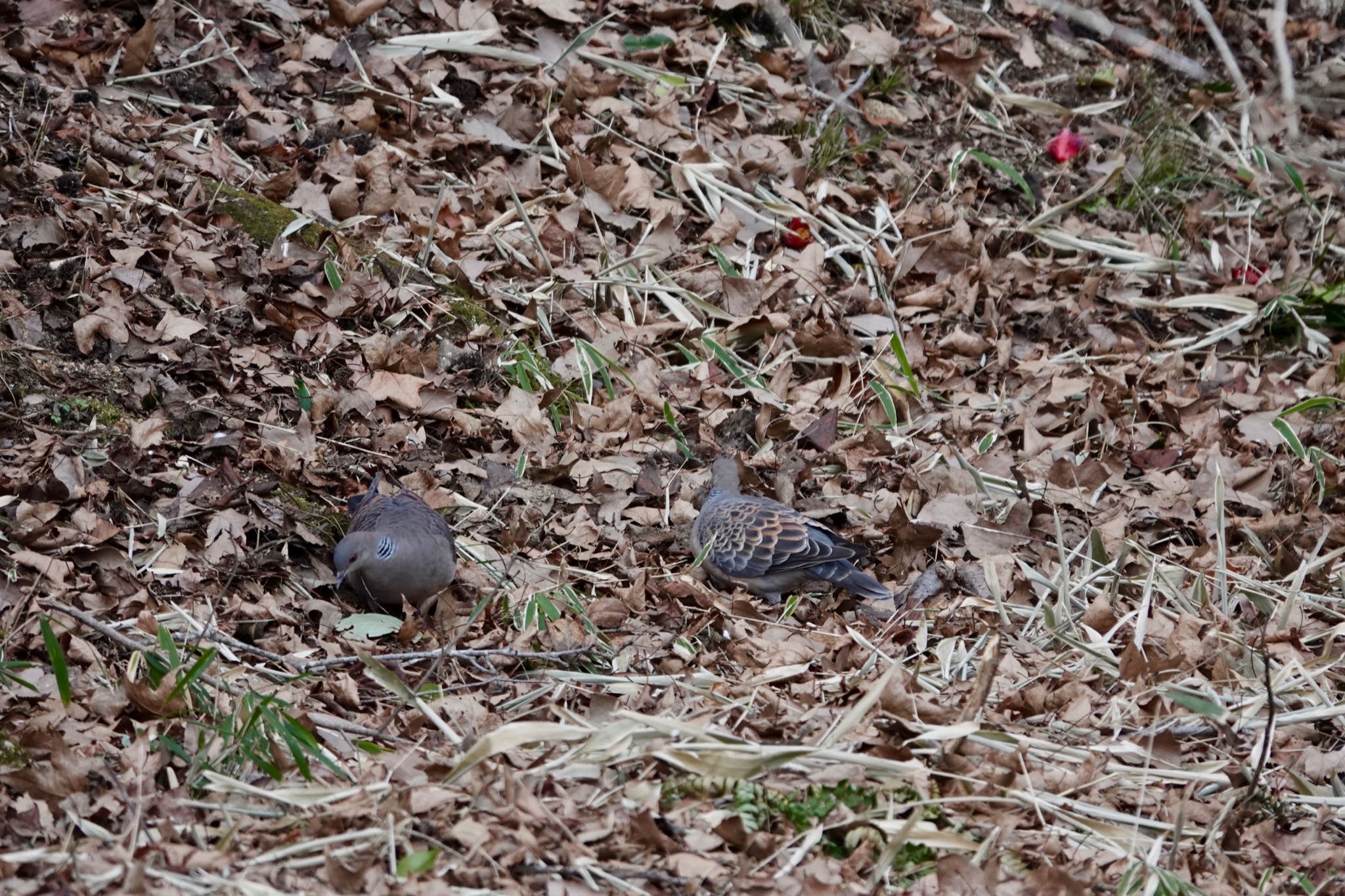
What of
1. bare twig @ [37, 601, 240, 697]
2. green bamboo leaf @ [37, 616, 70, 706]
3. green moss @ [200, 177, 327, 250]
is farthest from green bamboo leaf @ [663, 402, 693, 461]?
green bamboo leaf @ [37, 616, 70, 706]

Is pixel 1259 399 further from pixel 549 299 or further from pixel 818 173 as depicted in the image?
pixel 549 299

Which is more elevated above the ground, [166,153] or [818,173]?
[166,153]

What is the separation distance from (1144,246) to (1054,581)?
120 inches

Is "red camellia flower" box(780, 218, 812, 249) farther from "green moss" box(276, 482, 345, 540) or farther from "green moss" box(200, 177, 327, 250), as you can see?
"green moss" box(276, 482, 345, 540)

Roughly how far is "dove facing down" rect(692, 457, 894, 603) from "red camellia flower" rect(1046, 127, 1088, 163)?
3.48 meters

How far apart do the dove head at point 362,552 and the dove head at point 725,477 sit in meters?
→ 1.47

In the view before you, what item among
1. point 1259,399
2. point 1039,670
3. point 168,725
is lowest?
point 1259,399

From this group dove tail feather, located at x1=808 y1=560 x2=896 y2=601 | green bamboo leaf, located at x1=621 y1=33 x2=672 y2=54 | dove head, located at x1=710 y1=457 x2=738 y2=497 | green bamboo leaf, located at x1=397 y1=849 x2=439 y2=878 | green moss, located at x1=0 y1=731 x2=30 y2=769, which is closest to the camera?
green bamboo leaf, located at x1=397 y1=849 x2=439 y2=878

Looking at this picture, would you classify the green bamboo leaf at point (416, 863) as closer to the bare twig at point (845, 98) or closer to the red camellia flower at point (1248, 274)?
the bare twig at point (845, 98)

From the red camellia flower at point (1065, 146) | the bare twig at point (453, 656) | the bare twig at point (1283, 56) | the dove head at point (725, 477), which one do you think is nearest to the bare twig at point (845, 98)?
the red camellia flower at point (1065, 146)

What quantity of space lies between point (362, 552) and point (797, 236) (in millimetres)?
3122

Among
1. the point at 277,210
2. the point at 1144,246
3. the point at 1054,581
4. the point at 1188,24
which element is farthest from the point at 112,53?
the point at 1188,24

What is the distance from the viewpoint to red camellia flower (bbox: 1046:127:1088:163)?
23.6ft

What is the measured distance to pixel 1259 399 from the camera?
20.0 ft
